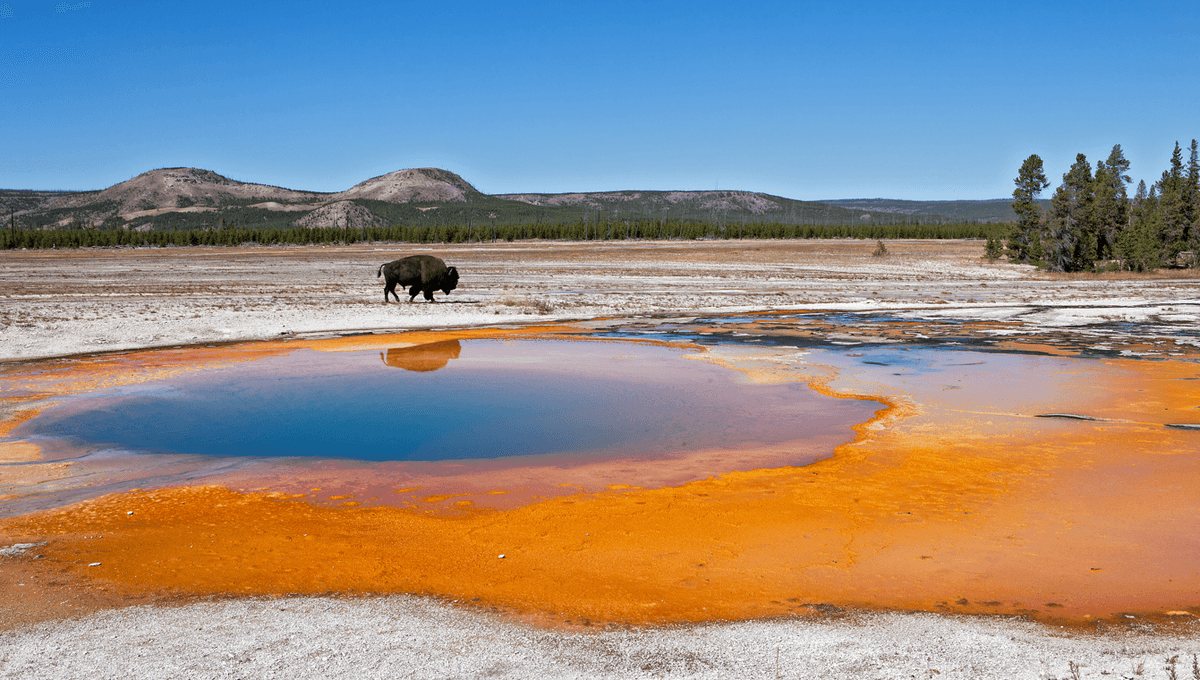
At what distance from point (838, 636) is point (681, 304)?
24.8 m

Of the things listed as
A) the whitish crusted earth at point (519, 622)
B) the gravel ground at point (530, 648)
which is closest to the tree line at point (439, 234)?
the whitish crusted earth at point (519, 622)

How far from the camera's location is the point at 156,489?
766 cm

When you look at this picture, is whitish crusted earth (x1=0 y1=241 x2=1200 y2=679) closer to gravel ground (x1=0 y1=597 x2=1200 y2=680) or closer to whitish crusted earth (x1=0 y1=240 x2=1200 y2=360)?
gravel ground (x1=0 y1=597 x2=1200 y2=680)

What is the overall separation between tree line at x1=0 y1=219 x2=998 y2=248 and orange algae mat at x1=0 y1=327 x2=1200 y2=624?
112 meters

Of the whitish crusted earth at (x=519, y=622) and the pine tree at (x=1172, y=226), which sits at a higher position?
the pine tree at (x=1172, y=226)

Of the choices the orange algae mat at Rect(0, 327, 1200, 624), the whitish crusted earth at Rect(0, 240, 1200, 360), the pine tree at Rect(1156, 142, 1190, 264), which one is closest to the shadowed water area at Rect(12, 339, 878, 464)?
the orange algae mat at Rect(0, 327, 1200, 624)

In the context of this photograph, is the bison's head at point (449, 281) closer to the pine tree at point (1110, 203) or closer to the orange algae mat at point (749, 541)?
the orange algae mat at point (749, 541)

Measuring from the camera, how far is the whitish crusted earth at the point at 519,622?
4.38 meters

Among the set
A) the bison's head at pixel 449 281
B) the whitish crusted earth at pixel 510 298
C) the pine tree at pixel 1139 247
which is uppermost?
the pine tree at pixel 1139 247

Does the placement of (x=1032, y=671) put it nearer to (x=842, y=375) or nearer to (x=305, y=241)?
(x=842, y=375)

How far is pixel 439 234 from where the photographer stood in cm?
13188

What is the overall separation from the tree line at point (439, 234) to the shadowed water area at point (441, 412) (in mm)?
108028

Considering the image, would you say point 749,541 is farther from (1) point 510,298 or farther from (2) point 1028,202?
(2) point 1028,202

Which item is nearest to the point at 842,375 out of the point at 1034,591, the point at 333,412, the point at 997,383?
the point at 997,383
